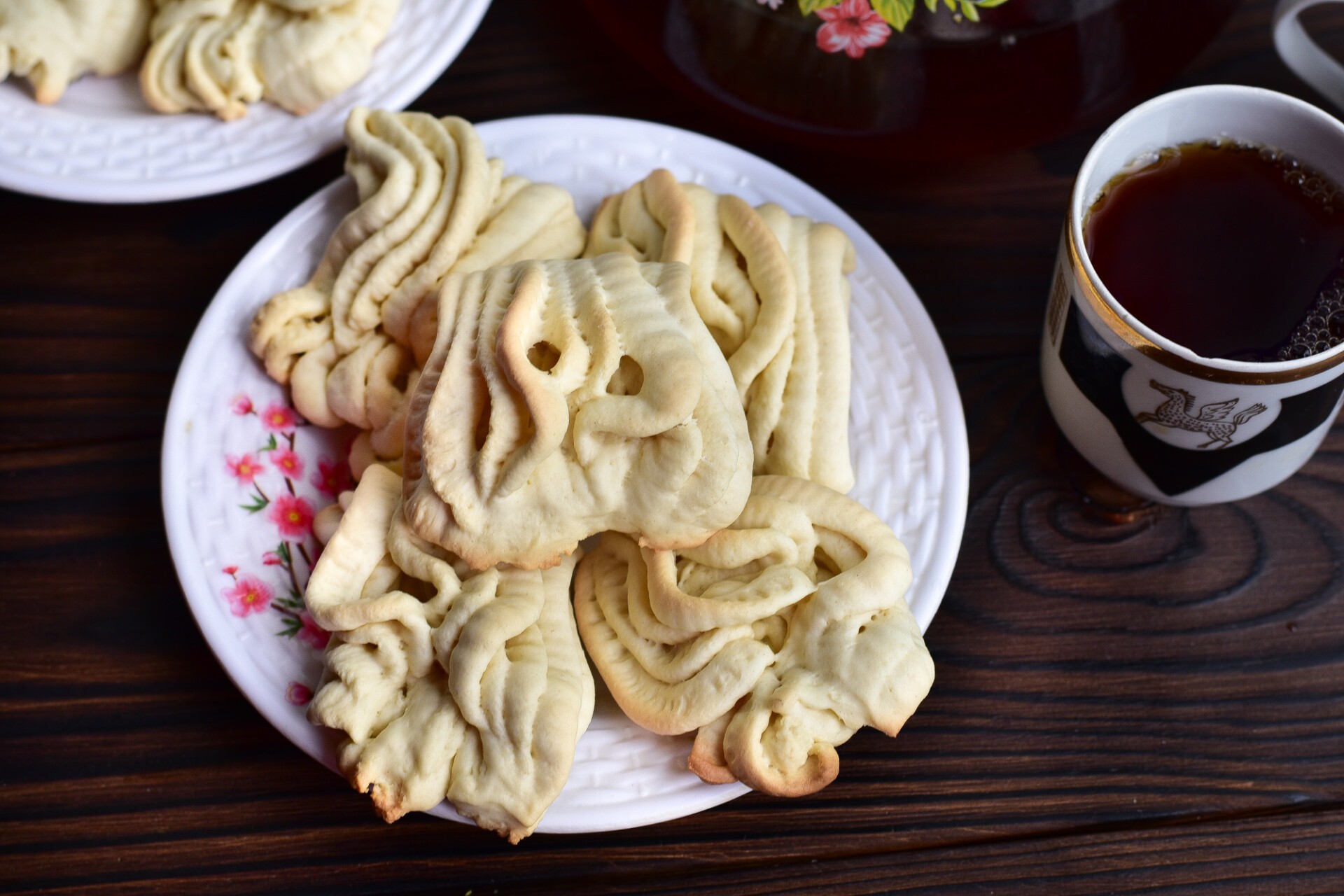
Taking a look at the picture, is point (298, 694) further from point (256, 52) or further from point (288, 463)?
point (256, 52)

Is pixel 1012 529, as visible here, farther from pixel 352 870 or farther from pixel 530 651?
pixel 352 870

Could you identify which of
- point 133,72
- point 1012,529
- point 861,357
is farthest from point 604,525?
point 133,72

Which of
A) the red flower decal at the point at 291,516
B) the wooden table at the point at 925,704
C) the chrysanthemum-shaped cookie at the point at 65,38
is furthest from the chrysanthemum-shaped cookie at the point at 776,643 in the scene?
the chrysanthemum-shaped cookie at the point at 65,38

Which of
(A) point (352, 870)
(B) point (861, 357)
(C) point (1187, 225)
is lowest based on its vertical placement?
(A) point (352, 870)

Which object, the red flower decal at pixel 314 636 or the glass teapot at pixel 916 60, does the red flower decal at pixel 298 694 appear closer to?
the red flower decal at pixel 314 636

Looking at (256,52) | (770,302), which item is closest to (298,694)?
(770,302)
